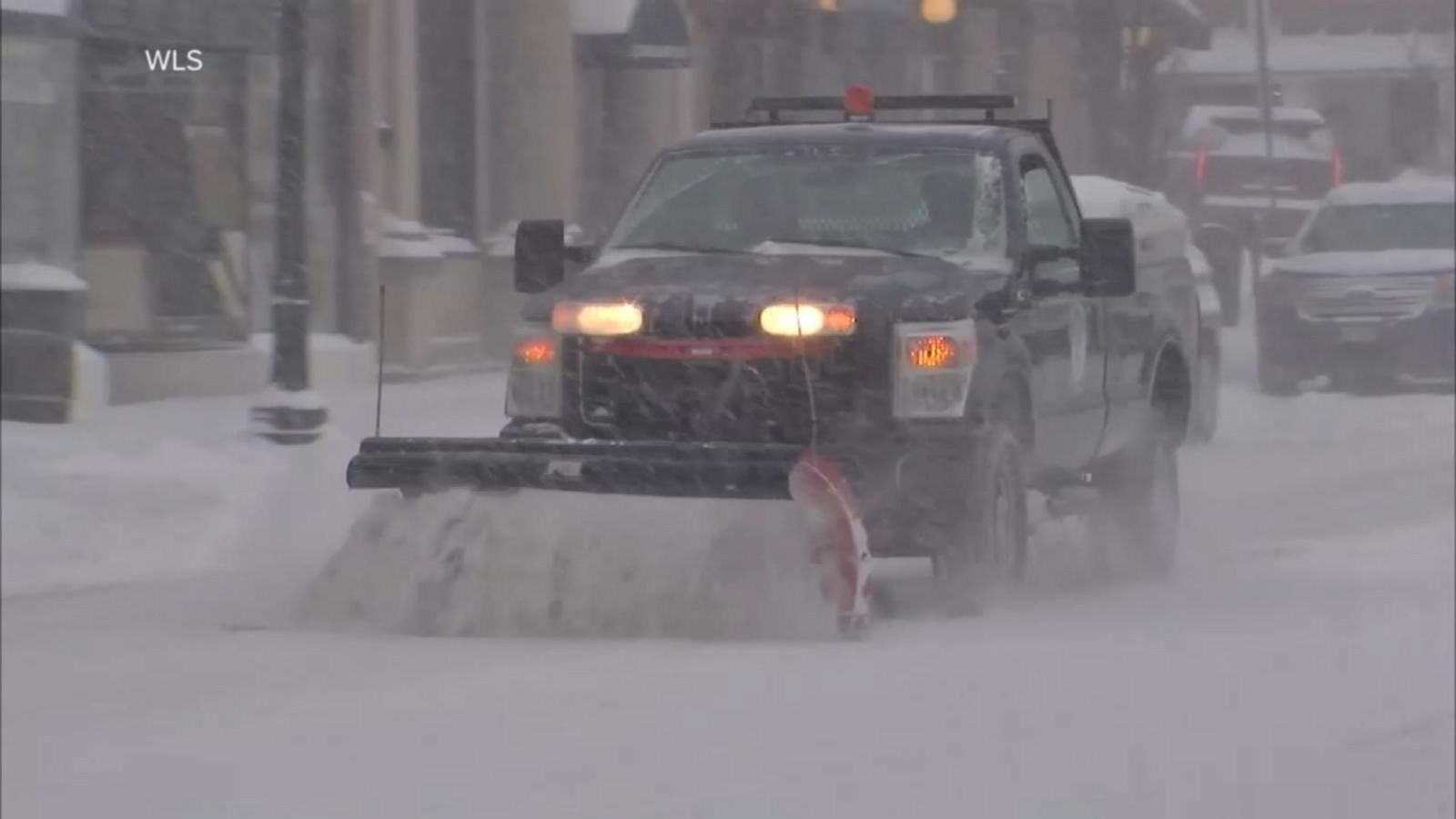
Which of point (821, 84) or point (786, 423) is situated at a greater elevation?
point (821, 84)

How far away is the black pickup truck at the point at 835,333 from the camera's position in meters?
8.86

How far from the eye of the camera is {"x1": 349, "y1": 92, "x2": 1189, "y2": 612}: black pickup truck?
29.1 feet

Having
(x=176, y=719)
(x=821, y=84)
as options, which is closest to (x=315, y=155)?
(x=821, y=84)

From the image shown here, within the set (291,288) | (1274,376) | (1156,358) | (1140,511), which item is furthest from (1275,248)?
(1156,358)

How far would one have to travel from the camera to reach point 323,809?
6.23 m

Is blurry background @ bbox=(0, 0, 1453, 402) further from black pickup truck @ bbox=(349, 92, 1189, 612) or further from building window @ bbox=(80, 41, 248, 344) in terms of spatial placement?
black pickup truck @ bbox=(349, 92, 1189, 612)

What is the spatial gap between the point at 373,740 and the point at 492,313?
12.8 m

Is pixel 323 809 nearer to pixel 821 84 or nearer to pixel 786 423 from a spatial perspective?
pixel 786 423

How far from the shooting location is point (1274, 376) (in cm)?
2223

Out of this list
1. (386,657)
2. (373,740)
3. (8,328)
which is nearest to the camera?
(373,740)

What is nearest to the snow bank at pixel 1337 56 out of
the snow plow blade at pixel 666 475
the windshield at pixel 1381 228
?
the windshield at pixel 1381 228

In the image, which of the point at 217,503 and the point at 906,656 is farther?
the point at 217,503

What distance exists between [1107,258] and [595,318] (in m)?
1.80

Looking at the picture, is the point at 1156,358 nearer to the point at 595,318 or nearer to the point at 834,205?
the point at 834,205
